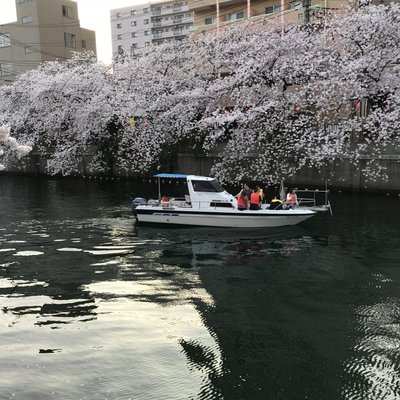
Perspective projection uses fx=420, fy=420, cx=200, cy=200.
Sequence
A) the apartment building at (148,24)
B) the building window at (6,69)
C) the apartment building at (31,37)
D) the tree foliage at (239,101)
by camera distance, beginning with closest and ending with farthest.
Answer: the tree foliage at (239,101) < the apartment building at (31,37) < the building window at (6,69) < the apartment building at (148,24)

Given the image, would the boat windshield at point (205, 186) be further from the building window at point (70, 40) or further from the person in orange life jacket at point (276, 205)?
the building window at point (70, 40)

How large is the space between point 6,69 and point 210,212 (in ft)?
182

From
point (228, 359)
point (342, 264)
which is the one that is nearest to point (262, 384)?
point (228, 359)

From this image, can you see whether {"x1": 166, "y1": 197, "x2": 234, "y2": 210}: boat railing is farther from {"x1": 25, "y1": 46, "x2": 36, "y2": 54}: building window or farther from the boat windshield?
{"x1": 25, "y1": 46, "x2": 36, "y2": 54}: building window

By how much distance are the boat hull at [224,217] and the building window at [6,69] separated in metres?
52.1

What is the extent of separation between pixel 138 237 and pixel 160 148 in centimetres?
1829

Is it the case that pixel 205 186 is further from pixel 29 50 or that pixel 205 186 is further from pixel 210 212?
pixel 29 50

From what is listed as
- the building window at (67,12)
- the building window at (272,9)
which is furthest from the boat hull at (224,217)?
the building window at (67,12)

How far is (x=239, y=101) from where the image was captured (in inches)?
1219

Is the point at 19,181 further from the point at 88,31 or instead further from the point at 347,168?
the point at 88,31

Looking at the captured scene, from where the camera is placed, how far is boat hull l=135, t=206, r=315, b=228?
1988cm

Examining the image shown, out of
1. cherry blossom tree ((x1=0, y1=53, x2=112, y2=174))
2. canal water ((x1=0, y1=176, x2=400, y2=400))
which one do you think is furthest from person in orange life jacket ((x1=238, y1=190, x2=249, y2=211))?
cherry blossom tree ((x1=0, y1=53, x2=112, y2=174))

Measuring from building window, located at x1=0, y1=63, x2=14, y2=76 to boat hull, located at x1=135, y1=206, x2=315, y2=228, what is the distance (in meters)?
52.1

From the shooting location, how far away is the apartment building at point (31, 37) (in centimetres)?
6156
